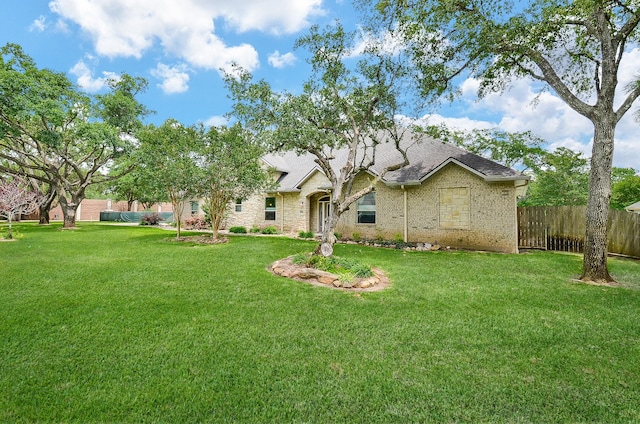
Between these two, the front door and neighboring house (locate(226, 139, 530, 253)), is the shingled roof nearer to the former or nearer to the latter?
neighboring house (locate(226, 139, 530, 253))

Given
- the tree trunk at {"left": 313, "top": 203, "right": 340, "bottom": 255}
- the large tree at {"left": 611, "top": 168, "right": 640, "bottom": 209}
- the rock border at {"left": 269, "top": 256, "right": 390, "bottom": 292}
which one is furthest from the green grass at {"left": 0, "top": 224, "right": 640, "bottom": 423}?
the large tree at {"left": 611, "top": 168, "right": 640, "bottom": 209}

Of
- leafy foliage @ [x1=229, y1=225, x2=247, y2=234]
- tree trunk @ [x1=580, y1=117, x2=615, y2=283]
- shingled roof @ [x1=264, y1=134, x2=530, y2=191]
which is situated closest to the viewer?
tree trunk @ [x1=580, y1=117, x2=615, y2=283]

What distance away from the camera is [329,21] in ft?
29.7

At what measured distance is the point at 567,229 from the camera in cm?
1202

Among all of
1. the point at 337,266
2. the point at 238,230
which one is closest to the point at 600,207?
the point at 337,266

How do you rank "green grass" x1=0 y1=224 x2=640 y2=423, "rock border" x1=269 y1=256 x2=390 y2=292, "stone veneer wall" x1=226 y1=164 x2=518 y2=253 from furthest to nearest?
1. "stone veneer wall" x1=226 y1=164 x2=518 y2=253
2. "rock border" x1=269 y1=256 x2=390 y2=292
3. "green grass" x1=0 y1=224 x2=640 y2=423

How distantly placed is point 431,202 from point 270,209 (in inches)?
405

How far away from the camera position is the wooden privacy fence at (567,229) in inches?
417

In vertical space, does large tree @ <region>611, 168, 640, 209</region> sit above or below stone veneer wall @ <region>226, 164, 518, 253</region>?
above

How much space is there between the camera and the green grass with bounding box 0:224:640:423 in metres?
2.67

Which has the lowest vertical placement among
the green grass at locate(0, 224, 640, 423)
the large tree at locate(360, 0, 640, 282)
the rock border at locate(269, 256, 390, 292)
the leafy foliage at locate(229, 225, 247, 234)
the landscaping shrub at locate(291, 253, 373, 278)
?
the green grass at locate(0, 224, 640, 423)

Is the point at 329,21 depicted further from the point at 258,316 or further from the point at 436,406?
the point at 436,406

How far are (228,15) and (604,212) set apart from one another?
12.9 meters

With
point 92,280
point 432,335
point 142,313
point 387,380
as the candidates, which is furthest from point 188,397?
point 92,280
